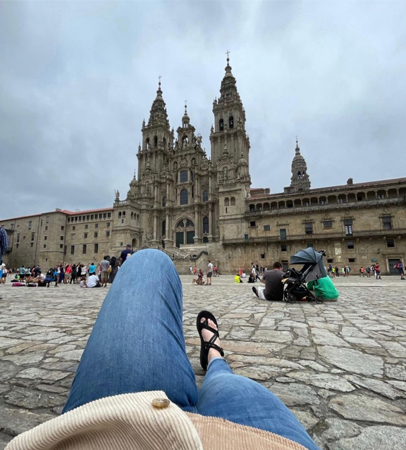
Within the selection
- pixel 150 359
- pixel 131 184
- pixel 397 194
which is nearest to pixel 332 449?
pixel 150 359

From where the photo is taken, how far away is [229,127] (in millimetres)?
43875

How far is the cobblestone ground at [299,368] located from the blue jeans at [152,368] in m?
0.77

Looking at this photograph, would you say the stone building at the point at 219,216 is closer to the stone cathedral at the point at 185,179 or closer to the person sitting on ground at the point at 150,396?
the stone cathedral at the point at 185,179

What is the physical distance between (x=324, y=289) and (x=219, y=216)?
29.5 metres

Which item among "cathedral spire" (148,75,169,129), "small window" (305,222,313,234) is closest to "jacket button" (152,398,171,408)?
"small window" (305,222,313,234)

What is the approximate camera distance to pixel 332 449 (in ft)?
4.27

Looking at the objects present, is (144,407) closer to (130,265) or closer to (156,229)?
(130,265)

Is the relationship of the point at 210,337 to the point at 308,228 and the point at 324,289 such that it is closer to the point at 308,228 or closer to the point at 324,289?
the point at 324,289

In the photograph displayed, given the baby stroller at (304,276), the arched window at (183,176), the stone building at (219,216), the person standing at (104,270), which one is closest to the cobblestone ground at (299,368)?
the baby stroller at (304,276)

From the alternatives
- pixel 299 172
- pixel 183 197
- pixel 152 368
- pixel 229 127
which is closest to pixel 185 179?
pixel 183 197

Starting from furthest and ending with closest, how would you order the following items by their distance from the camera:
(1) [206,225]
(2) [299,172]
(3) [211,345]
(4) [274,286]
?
(2) [299,172]
(1) [206,225]
(4) [274,286]
(3) [211,345]

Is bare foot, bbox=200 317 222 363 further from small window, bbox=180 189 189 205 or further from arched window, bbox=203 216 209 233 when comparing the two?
small window, bbox=180 189 189 205

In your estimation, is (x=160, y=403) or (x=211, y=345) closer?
(x=160, y=403)

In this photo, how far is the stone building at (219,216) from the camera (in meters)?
28.9
